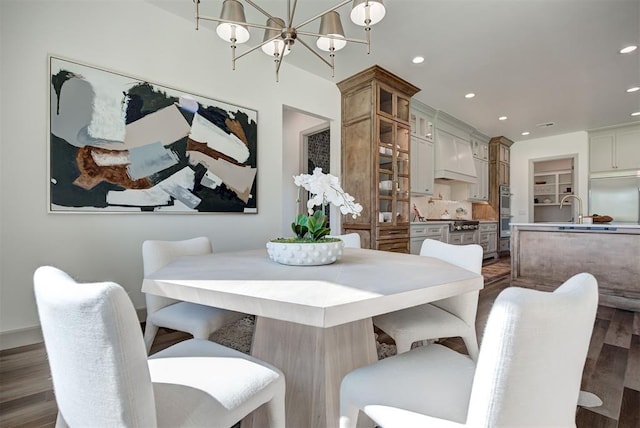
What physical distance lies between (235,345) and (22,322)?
1.40 meters

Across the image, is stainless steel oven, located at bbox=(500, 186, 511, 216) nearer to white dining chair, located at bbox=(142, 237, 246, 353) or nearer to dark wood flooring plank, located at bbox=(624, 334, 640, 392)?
dark wood flooring plank, located at bbox=(624, 334, 640, 392)

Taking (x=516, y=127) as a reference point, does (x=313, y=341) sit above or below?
below

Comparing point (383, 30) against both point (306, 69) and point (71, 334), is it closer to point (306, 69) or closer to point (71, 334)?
point (306, 69)

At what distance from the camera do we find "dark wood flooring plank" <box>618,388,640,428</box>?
4.19 ft

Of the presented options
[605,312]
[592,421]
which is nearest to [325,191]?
[592,421]

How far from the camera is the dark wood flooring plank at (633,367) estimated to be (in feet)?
5.20

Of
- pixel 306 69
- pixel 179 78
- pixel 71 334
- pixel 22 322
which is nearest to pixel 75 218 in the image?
pixel 22 322

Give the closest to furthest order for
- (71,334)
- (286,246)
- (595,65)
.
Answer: (71,334) < (286,246) < (595,65)

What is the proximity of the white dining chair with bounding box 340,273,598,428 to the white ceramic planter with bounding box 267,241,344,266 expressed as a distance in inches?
22.8

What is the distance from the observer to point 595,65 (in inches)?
135

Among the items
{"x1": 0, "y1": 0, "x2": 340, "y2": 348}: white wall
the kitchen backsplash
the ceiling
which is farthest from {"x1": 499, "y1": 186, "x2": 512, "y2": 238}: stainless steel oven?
{"x1": 0, "y1": 0, "x2": 340, "y2": 348}: white wall

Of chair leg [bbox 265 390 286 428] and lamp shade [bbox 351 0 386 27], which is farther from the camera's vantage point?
lamp shade [bbox 351 0 386 27]

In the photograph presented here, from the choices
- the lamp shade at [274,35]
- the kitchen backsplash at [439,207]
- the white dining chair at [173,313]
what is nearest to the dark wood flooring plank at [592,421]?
the white dining chair at [173,313]

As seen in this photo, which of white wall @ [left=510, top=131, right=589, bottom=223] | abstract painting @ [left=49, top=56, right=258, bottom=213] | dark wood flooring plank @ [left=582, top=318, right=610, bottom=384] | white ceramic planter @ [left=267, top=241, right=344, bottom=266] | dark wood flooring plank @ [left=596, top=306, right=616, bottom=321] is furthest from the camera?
white wall @ [left=510, top=131, right=589, bottom=223]
